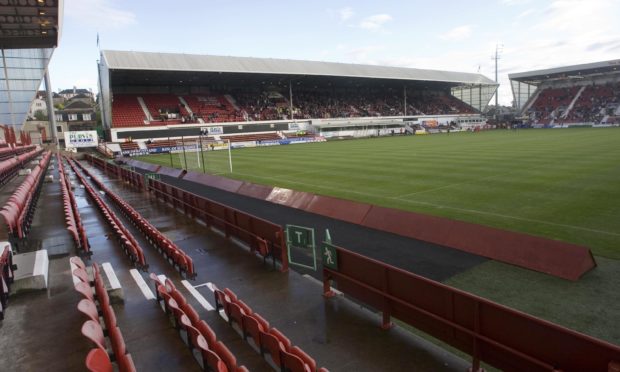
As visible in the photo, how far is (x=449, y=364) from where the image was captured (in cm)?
541

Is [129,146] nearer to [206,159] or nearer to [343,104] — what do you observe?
[206,159]

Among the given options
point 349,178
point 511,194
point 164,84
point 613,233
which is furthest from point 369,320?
point 164,84

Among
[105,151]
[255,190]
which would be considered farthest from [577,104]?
[105,151]

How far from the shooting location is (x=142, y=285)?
28.3 feet

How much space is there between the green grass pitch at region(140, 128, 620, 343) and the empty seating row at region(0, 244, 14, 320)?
27.4 feet

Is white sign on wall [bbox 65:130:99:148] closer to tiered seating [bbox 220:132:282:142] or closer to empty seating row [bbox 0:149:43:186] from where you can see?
tiered seating [bbox 220:132:282:142]

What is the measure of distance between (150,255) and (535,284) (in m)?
9.45

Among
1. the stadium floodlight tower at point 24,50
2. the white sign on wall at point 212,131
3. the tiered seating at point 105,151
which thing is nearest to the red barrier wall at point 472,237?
the stadium floodlight tower at point 24,50

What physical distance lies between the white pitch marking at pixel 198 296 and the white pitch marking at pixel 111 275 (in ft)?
4.51

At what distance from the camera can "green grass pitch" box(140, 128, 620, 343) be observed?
719cm

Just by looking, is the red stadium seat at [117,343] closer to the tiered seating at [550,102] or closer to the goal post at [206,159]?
the goal post at [206,159]

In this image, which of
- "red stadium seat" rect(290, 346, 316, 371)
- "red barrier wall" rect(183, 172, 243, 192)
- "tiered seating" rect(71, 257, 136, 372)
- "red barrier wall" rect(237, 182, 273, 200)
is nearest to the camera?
"tiered seating" rect(71, 257, 136, 372)

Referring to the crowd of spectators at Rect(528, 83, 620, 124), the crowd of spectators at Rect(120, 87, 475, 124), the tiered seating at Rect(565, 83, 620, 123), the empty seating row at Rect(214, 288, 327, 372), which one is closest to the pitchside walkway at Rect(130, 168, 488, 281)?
the empty seating row at Rect(214, 288, 327, 372)

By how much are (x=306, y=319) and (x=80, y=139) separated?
5280 cm
